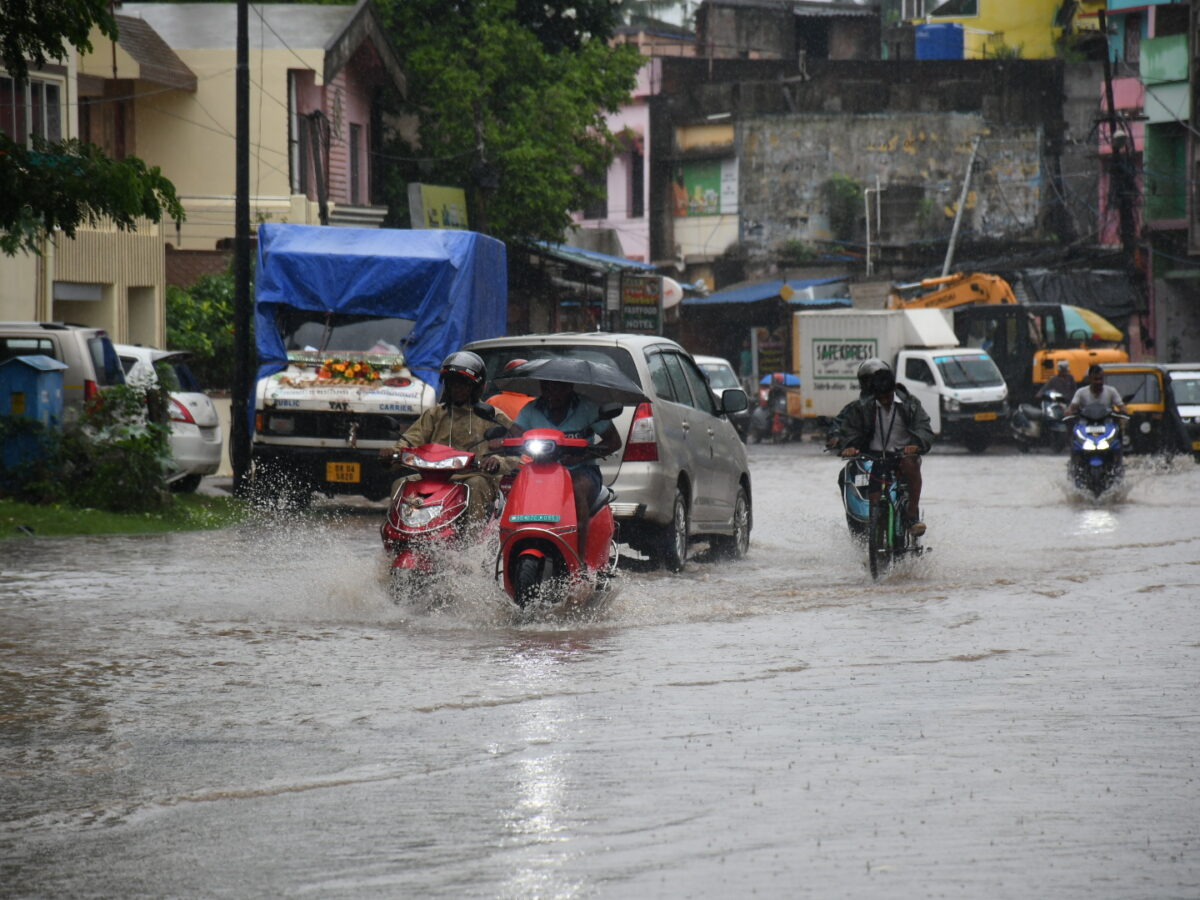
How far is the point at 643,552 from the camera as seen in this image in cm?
1430

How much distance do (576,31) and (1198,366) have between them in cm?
1738

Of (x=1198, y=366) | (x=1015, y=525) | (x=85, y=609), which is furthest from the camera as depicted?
(x=1198, y=366)

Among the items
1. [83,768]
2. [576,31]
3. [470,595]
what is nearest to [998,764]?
[83,768]

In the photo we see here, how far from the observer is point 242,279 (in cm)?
2152

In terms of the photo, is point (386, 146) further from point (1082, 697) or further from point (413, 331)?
point (1082, 697)

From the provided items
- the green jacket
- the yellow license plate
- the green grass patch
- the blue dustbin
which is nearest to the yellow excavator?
the yellow license plate

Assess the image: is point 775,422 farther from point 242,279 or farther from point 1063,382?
point 242,279

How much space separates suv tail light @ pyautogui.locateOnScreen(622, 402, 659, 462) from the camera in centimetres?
1288

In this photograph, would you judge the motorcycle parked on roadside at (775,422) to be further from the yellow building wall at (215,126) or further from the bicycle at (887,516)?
the bicycle at (887,516)

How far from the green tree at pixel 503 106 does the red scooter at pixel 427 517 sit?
1049 inches

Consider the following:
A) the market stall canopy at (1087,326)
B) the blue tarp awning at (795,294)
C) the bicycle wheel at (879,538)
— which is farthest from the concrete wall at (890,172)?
the bicycle wheel at (879,538)

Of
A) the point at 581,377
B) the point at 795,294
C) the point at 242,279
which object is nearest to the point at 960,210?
the point at 795,294

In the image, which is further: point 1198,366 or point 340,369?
point 1198,366

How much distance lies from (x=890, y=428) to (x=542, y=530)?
4.34 m
